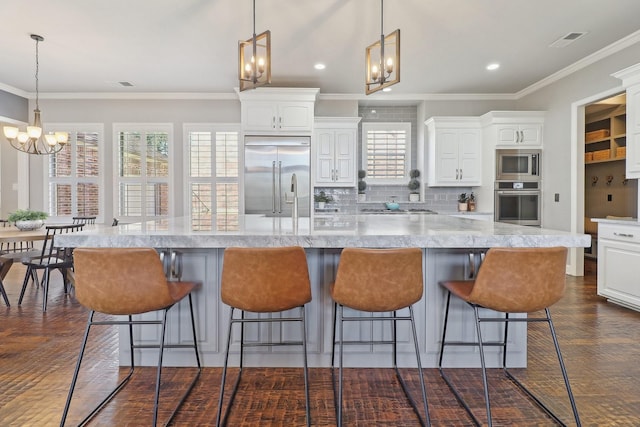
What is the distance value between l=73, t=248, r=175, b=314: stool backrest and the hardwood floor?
59 cm

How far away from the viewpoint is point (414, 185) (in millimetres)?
6160

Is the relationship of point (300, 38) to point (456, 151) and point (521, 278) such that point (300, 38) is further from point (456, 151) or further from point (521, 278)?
point (521, 278)

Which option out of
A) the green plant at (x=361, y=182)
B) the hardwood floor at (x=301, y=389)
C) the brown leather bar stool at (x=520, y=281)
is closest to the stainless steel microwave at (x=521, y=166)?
the green plant at (x=361, y=182)

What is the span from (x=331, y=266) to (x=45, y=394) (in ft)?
5.73

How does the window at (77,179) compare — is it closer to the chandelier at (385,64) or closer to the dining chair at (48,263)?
the dining chair at (48,263)

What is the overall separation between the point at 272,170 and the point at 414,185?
8.20 ft

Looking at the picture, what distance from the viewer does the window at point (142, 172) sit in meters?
5.94

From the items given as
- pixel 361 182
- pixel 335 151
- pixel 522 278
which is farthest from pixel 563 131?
pixel 522 278

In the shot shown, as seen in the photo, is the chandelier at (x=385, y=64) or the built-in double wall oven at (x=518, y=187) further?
the built-in double wall oven at (x=518, y=187)

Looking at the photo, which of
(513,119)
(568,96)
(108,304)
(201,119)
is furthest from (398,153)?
(108,304)

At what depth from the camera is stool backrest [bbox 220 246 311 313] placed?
1732 mm

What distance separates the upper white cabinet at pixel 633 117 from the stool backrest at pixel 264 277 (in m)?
3.61

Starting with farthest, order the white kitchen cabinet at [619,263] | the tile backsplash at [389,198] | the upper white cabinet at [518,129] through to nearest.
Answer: the tile backsplash at [389,198], the upper white cabinet at [518,129], the white kitchen cabinet at [619,263]

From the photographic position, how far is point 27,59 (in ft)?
14.6
